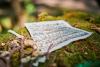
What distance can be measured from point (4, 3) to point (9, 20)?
375 mm

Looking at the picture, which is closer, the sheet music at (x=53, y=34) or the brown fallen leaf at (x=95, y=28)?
the sheet music at (x=53, y=34)

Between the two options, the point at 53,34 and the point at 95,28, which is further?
the point at 95,28

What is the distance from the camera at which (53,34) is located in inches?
62.3

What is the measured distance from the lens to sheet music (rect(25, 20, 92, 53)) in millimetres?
1454

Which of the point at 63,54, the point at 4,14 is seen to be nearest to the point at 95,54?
the point at 63,54

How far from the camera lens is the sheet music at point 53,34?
1.45 metres

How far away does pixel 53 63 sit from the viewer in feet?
4.23

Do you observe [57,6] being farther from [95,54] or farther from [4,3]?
[95,54]

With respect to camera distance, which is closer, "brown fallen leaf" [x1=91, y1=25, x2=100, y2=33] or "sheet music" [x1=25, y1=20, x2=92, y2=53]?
"sheet music" [x1=25, y1=20, x2=92, y2=53]

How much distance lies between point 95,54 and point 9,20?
1.93m

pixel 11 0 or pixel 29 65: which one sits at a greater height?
pixel 11 0

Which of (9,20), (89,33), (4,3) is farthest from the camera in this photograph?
(4,3)

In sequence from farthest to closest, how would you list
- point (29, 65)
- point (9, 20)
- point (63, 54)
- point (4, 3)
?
point (4, 3)
point (9, 20)
point (63, 54)
point (29, 65)

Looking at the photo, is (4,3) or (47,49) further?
(4,3)
